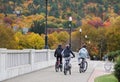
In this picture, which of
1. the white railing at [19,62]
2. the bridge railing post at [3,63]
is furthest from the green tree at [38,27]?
the bridge railing post at [3,63]

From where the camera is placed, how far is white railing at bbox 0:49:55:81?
2032 cm

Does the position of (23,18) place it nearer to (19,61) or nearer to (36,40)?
(36,40)

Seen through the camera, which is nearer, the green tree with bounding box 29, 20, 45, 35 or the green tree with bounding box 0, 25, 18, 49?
the green tree with bounding box 0, 25, 18, 49

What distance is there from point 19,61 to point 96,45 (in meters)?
120

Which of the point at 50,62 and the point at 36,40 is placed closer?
the point at 50,62

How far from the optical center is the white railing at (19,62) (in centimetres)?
2032

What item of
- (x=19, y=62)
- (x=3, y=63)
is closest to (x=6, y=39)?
(x=19, y=62)

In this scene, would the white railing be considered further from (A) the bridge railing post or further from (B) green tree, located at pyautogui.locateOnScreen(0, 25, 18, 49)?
(B) green tree, located at pyautogui.locateOnScreen(0, 25, 18, 49)

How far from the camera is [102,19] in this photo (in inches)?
7810

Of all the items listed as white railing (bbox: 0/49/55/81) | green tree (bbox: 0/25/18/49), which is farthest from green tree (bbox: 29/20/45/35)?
white railing (bbox: 0/49/55/81)

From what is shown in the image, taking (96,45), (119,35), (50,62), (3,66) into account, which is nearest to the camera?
(3,66)

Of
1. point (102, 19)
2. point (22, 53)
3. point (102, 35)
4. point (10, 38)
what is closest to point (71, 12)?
point (102, 19)

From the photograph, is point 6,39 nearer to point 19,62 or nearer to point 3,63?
point 19,62

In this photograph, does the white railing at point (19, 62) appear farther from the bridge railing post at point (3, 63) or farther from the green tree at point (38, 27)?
the green tree at point (38, 27)
